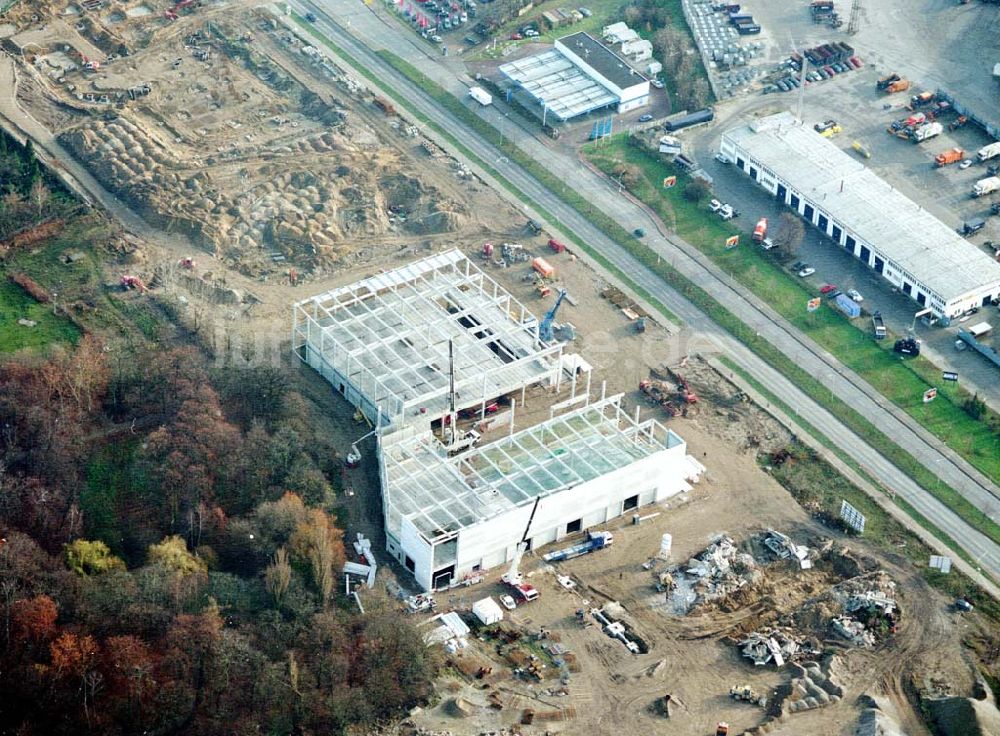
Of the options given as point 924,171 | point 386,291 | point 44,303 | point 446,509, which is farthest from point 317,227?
point 924,171

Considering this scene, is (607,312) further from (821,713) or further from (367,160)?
(821,713)

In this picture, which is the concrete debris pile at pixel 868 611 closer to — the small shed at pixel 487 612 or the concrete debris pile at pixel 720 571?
the concrete debris pile at pixel 720 571

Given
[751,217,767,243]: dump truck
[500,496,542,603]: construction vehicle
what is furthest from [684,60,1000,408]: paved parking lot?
[500,496,542,603]: construction vehicle

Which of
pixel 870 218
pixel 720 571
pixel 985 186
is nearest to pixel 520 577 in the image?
pixel 720 571

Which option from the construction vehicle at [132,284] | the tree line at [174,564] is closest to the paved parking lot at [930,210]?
the tree line at [174,564]

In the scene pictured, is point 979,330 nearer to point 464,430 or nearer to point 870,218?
point 870,218

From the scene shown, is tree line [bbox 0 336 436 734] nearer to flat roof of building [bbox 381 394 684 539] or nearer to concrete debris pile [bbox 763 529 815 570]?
flat roof of building [bbox 381 394 684 539]
